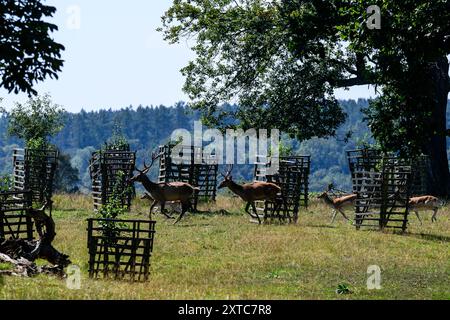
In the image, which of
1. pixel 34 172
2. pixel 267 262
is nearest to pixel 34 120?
pixel 34 172

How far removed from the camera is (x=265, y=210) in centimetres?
3122

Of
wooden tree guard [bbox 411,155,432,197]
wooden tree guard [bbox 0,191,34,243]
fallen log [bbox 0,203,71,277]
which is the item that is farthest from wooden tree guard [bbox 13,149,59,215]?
wooden tree guard [bbox 411,155,432,197]

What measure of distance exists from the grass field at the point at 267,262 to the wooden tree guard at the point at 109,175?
349 cm

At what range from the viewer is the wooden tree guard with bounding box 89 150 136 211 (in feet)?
114

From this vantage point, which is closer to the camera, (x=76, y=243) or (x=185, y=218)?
(x=76, y=243)

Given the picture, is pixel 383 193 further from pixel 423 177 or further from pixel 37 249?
pixel 423 177

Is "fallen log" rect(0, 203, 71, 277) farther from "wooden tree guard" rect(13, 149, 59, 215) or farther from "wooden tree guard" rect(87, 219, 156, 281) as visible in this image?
"wooden tree guard" rect(13, 149, 59, 215)

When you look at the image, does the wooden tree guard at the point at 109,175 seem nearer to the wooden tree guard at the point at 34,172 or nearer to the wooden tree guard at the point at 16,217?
the wooden tree guard at the point at 34,172

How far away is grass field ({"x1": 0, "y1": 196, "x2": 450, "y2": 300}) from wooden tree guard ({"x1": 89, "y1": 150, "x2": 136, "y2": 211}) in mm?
3492

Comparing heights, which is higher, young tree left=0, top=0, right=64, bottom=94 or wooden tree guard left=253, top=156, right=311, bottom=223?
young tree left=0, top=0, right=64, bottom=94

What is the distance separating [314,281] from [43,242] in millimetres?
6380

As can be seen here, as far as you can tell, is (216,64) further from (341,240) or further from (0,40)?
(0,40)
